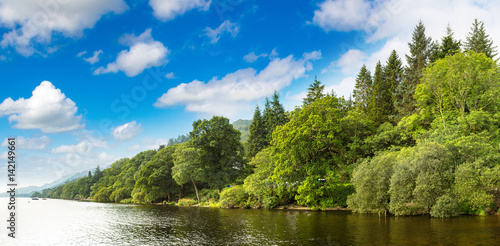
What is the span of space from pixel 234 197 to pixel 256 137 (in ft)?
96.1

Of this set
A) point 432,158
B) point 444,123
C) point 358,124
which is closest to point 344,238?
point 432,158

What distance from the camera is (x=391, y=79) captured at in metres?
61.4

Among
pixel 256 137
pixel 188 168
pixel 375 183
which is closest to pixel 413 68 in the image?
pixel 375 183

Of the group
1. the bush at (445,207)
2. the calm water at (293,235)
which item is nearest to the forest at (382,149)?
the bush at (445,207)

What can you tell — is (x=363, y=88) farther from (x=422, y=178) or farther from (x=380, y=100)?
(x=422, y=178)

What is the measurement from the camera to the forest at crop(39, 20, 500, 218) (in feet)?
99.3

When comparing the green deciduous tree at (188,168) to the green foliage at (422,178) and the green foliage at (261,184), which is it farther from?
the green foliage at (422,178)

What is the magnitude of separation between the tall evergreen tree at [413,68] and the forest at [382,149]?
0.21 metres

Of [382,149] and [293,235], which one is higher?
[382,149]

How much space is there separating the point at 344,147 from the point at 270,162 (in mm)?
14776

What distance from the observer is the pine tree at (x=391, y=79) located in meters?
60.6

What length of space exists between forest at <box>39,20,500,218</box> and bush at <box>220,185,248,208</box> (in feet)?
0.73

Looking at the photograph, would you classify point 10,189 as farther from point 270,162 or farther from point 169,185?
point 169,185

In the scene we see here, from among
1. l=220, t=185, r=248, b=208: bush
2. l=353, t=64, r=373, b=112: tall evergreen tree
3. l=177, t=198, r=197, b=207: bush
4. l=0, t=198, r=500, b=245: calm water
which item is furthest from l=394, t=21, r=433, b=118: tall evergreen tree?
l=177, t=198, r=197, b=207: bush
